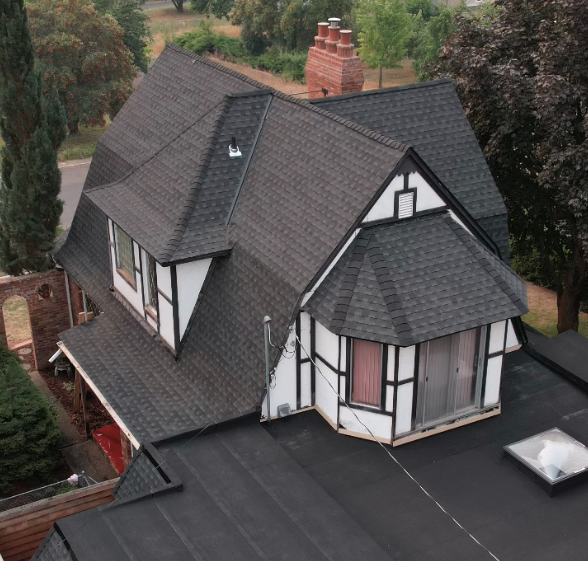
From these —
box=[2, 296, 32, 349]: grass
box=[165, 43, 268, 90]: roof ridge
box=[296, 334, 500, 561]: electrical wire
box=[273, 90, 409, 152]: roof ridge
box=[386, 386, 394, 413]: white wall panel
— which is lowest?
box=[2, 296, 32, 349]: grass

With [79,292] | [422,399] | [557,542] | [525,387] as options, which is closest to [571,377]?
[525,387]

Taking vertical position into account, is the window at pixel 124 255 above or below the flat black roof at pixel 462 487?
above

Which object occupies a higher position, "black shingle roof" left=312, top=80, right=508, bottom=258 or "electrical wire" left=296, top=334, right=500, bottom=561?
"black shingle roof" left=312, top=80, right=508, bottom=258

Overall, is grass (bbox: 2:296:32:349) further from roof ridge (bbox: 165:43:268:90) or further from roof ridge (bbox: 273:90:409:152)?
roof ridge (bbox: 273:90:409:152)

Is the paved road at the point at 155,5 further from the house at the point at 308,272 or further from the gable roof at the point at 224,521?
the gable roof at the point at 224,521

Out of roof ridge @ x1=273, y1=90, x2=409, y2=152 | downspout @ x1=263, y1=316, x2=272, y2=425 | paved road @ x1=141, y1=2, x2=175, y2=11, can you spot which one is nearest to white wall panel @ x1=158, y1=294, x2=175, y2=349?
downspout @ x1=263, y1=316, x2=272, y2=425

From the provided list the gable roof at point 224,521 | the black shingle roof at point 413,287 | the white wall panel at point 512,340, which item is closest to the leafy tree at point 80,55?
the white wall panel at point 512,340
